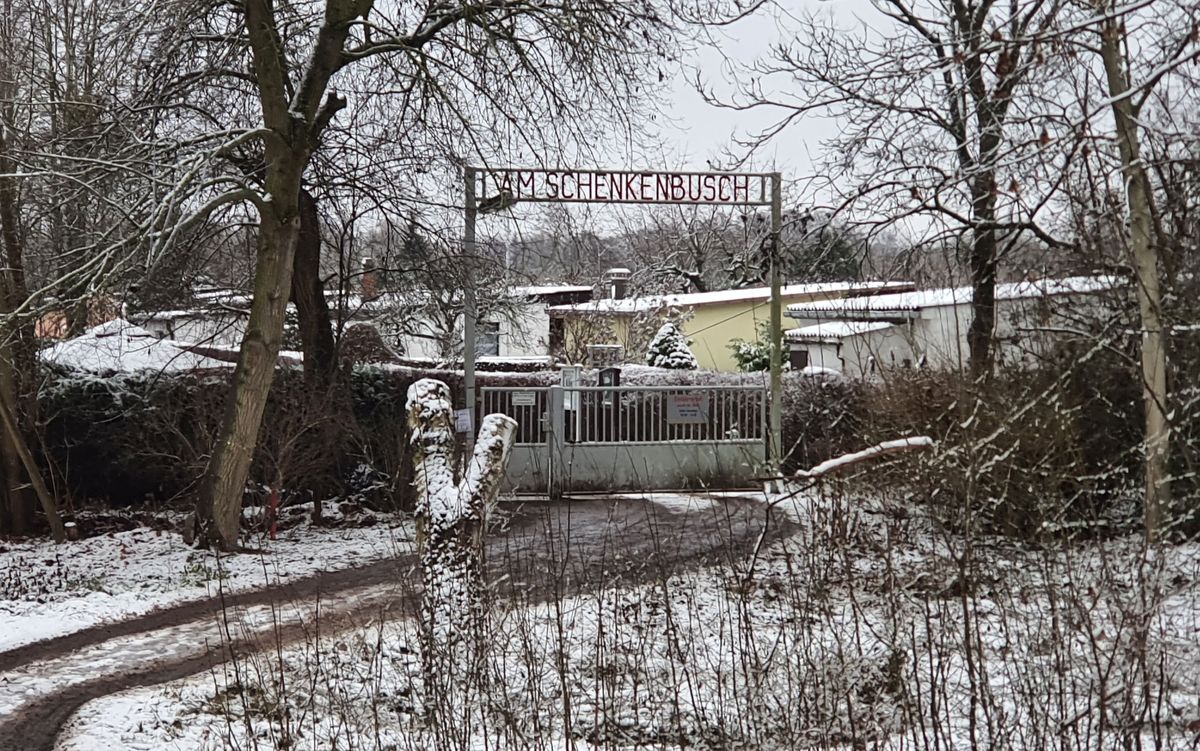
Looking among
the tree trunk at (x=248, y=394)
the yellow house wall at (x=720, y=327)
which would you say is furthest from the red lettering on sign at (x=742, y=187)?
the yellow house wall at (x=720, y=327)

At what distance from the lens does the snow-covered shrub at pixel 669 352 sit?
Result: 87.9 feet

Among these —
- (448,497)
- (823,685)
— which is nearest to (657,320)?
(448,497)

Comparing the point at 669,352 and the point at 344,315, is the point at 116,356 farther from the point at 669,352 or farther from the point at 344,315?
the point at 669,352

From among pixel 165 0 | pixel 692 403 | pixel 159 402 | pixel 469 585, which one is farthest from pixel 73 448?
pixel 469 585

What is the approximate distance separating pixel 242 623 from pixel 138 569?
5.31 m

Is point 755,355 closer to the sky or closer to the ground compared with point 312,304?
closer to the ground

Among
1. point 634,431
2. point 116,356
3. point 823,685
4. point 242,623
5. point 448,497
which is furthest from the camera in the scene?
point 634,431

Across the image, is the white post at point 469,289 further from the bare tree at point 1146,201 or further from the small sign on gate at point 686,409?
the bare tree at point 1146,201

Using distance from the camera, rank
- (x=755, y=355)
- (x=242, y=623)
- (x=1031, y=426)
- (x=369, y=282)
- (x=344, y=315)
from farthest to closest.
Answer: (x=755, y=355) < (x=369, y=282) < (x=344, y=315) < (x=1031, y=426) < (x=242, y=623)

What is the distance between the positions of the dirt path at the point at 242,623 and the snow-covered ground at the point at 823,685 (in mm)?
244

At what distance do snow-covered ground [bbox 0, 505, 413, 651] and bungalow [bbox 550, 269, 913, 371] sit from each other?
1473cm

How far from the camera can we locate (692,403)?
16.0 metres

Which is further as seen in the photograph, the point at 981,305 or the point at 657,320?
the point at 657,320

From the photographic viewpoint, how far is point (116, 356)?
14.0 meters
